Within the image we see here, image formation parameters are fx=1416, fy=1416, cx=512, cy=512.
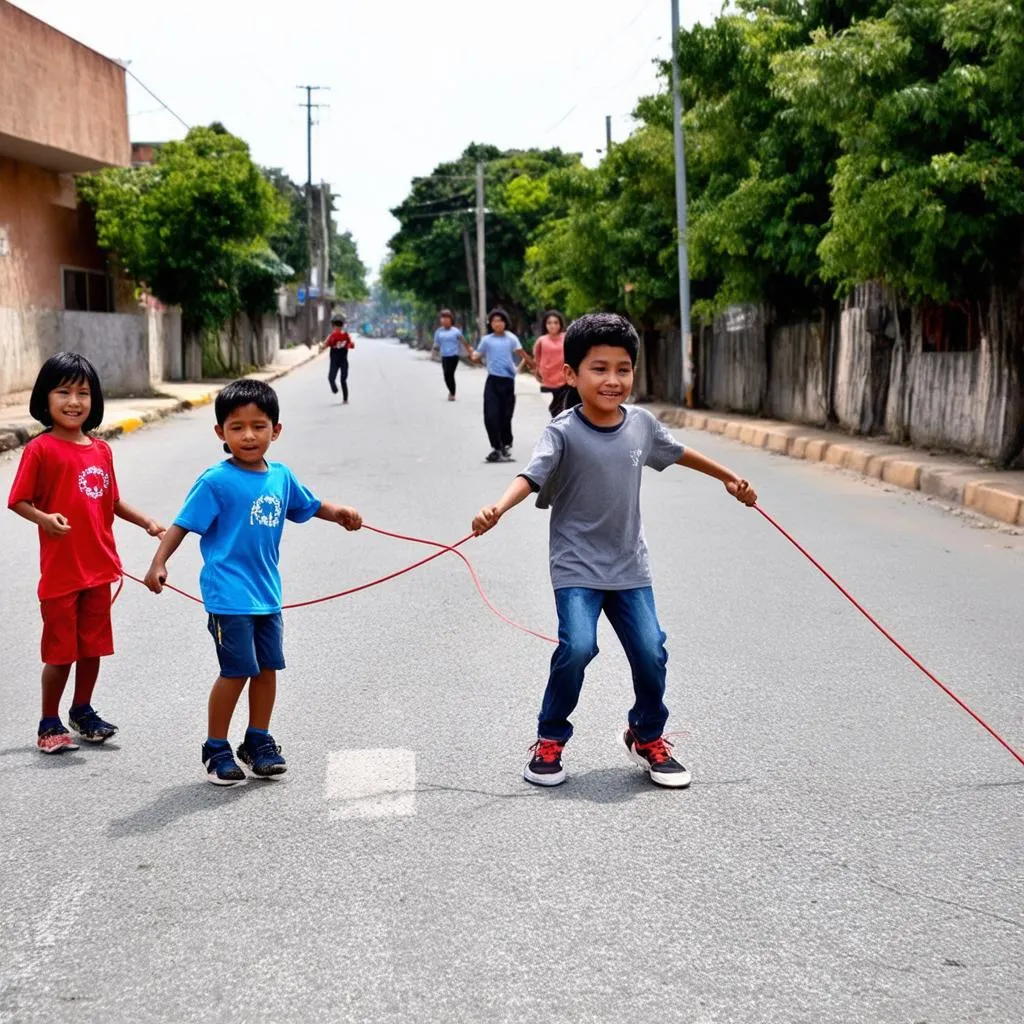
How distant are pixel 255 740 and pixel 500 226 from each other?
64136 mm

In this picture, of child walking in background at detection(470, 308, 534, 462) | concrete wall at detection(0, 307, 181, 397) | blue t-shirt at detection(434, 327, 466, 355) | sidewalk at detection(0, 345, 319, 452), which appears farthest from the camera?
blue t-shirt at detection(434, 327, 466, 355)

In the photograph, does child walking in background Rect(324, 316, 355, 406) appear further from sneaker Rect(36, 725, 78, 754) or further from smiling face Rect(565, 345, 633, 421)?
smiling face Rect(565, 345, 633, 421)

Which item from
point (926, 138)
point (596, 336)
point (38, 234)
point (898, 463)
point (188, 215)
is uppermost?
point (188, 215)

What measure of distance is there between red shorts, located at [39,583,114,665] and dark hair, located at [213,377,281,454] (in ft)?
2.94

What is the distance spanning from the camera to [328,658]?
253 inches

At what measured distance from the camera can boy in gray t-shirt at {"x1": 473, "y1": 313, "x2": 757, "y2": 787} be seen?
459 centimetres

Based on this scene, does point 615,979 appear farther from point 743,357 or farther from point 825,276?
point 743,357

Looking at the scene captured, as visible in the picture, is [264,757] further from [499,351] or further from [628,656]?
[499,351]

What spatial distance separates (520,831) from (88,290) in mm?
24661

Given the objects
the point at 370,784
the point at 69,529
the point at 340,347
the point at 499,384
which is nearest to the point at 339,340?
the point at 340,347

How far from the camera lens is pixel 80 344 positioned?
80.8ft

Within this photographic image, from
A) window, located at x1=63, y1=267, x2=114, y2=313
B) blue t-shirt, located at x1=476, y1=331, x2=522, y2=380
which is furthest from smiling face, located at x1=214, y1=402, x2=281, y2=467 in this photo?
window, located at x1=63, y1=267, x2=114, y2=313

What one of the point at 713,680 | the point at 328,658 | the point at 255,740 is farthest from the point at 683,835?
the point at 328,658

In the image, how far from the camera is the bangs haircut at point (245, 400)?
4.55 m
